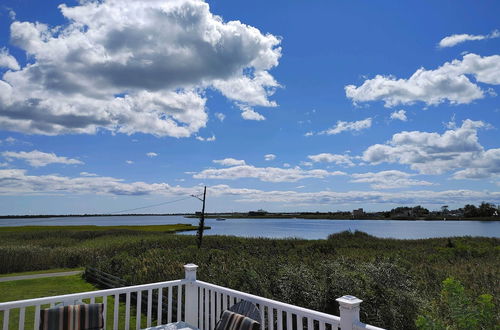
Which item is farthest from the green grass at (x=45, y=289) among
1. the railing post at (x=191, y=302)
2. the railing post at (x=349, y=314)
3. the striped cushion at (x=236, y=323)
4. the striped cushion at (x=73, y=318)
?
the railing post at (x=349, y=314)

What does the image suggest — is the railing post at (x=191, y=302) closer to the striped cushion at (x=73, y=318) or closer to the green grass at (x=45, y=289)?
the striped cushion at (x=73, y=318)

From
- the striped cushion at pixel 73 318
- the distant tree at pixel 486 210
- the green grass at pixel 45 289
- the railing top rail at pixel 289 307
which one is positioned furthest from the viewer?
the distant tree at pixel 486 210

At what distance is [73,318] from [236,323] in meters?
1.70

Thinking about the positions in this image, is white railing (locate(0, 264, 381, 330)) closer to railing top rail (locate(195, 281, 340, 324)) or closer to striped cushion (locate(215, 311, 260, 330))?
railing top rail (locate(195, 281, 340, 324))

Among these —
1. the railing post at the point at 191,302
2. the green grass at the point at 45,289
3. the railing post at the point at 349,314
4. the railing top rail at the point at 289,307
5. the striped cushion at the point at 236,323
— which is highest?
the railing post at the point at 349,314

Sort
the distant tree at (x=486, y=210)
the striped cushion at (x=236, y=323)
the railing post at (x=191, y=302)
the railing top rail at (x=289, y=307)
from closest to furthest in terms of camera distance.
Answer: the railing top rail at (x=289, y=307) → the striped cushion at (x=236, y=323) → the railing post at (x=191, y=302) → the distant tree at (x=486, y=210)

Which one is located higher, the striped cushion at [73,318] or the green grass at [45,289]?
the striped cushion at [73,318]

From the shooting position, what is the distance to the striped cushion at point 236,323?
3.18 meters

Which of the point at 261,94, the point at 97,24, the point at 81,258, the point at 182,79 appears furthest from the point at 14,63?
the point at 81,258

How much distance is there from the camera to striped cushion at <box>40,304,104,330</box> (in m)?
3.36

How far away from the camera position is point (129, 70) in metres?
11.1

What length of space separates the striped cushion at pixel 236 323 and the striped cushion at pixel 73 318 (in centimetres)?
132

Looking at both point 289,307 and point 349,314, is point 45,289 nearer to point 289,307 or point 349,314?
point 289,307

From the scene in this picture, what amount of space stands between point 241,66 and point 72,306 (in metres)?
9.20
